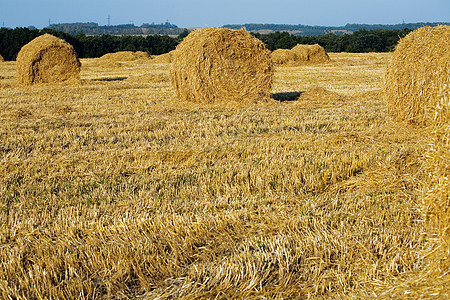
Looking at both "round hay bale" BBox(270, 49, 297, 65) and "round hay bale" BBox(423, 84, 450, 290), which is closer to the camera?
"round hay bale" BBox(423, 84, 450, 290)

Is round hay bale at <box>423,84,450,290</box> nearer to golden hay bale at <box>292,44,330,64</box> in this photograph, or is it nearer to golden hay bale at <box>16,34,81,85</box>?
golden hay bale at <box>16,34,81,85</box>

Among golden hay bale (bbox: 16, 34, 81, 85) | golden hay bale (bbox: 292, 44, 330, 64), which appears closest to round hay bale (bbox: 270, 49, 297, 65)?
golden hay bale (bbox: 292, 44, 330, 64)

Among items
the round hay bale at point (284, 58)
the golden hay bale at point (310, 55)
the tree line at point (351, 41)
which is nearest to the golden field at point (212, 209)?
the round hay bale at point (284, 58)

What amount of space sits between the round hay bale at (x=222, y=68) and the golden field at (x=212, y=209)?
2.53 meters

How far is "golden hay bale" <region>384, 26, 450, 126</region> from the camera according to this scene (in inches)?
289

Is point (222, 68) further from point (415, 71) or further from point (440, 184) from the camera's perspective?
point (440, 184)

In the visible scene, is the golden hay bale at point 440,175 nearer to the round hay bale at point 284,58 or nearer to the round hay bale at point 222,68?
the round hay bale at point 222,68

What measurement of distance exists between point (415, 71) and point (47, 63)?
40.2 ft

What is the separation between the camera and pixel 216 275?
3.27 meters

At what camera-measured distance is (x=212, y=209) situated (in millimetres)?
4438

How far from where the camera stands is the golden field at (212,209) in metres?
3.25

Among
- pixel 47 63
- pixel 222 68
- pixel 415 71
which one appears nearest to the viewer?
pixel 415 71

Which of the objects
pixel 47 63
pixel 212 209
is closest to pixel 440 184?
pixel 212 209

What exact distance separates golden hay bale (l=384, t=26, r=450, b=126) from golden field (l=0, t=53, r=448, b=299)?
0.30m
